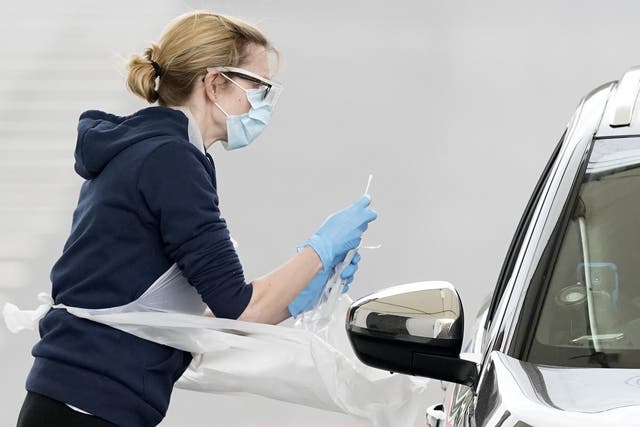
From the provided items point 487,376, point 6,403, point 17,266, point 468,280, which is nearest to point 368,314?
point 487,376

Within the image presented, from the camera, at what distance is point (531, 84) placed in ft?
29.2

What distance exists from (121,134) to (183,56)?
22 cm

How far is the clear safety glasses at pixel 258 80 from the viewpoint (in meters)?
2.67

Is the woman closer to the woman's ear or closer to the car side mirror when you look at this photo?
the woman's ear

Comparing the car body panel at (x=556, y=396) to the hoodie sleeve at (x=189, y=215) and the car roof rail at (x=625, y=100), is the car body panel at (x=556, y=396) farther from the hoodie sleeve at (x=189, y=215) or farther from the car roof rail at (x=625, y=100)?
the hoodie sleeve at (x=189, y=215)

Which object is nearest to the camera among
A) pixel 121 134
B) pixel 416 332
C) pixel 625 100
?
pixel 416 332

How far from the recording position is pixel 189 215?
2.40 metres

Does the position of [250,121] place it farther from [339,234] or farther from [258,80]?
[339,234]

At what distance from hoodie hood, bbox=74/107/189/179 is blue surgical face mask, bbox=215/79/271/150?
0.74 feet

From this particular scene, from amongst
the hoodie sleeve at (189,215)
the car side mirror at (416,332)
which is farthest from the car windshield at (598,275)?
the hoodie sleeve at (189,215)

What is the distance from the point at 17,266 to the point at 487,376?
5996 millimetres

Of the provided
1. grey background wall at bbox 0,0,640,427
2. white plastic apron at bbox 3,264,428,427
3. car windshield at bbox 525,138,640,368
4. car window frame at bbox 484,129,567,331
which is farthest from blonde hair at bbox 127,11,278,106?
grey background wall at bbox 0,0,640,427

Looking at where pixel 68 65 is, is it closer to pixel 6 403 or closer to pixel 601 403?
pixel 6 403

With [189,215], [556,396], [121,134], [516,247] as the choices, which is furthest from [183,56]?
[556,396]
